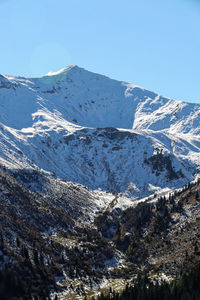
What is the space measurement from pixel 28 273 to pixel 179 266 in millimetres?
62660

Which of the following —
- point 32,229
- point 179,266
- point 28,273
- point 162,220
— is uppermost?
point 162,220

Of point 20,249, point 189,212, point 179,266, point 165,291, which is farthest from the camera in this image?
point 189,212

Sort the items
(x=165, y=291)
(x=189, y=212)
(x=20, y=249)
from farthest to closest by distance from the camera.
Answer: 1. (x=189, y=212)
2. (x=20, y=249)
3. (x=165, y=291)

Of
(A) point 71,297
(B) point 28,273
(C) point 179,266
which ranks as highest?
(C) point 179,266

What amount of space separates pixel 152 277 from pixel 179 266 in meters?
13.4

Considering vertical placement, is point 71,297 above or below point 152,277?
below

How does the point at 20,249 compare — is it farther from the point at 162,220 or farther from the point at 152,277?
the point at 162,220

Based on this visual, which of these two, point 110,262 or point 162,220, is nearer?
point 110,262

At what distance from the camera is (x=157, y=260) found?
14938 centimetres

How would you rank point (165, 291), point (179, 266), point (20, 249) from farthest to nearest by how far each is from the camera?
point (179, 266)
point (20, 249)
point (165, 291)

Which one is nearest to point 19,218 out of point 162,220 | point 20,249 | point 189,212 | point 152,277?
point 20,249

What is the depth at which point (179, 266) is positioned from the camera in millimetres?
134500

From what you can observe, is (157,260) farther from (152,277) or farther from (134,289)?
(134,289)

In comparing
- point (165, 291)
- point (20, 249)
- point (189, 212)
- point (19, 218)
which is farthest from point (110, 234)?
point (165, 291)
